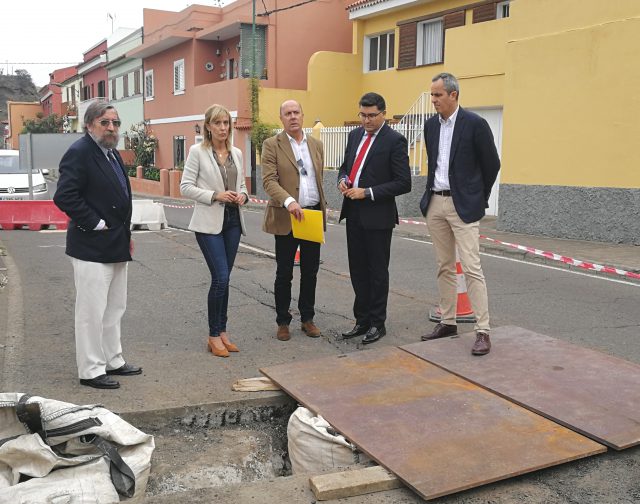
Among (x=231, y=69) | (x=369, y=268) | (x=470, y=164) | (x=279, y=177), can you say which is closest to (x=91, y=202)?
(x=279, y=177)

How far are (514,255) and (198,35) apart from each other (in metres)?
20.5

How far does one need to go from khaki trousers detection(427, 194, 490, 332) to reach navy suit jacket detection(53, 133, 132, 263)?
2543 millimetres

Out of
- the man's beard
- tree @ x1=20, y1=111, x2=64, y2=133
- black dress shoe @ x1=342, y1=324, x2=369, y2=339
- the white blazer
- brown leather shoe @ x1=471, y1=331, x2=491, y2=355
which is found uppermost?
tree @ x1=20, y1=111, x2=64, y2=133

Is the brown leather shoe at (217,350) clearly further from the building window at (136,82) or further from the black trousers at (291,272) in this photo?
the building window at (136,82)

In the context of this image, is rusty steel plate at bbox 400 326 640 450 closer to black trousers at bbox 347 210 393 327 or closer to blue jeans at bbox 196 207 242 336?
black trousers at bbox 347 210 393 327

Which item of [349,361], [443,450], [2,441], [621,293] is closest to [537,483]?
[443,450]

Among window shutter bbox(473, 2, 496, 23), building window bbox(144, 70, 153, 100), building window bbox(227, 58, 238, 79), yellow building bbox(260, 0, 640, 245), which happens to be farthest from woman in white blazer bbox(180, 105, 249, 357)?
building window bbox(144, 70, 153, 100)

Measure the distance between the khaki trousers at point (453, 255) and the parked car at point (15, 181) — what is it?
534 inches

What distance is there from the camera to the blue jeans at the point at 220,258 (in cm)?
535

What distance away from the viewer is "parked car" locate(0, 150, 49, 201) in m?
17.2

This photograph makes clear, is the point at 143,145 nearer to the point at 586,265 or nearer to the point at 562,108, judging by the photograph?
the point at 562,108

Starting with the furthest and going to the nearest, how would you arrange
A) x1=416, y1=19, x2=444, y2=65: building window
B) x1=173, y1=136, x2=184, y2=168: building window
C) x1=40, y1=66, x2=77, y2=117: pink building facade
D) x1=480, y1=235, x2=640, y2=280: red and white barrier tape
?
x1=40, y1=66, x2=77, y2=117: pink building facade, x1=173, y1=136, x2=184, y2=168: building window, x1=416, y1=19, x2=444, y2=65: building window, x1=480, y1=235, x2=640, y2=280: red and white barrier tape

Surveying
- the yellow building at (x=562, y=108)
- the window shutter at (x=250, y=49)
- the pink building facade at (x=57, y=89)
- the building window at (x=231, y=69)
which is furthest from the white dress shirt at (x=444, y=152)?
the pink building facade at (x=57, y=89)

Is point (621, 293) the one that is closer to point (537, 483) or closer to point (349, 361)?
point (349, 361)
